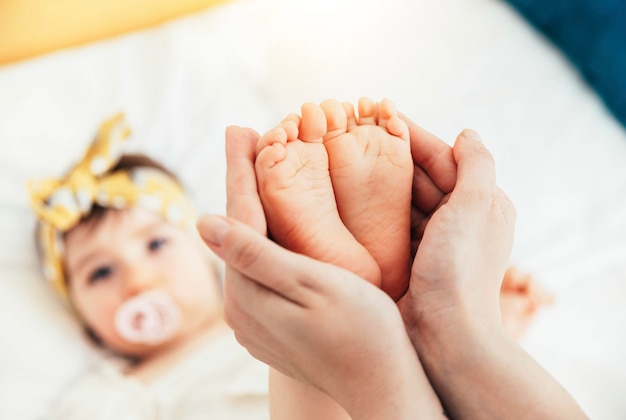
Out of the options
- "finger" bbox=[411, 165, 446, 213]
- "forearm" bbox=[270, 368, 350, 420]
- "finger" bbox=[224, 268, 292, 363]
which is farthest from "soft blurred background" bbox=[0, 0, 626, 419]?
"finger" bbox=[224, 268, 292, 363]

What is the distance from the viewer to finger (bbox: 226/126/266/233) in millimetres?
592

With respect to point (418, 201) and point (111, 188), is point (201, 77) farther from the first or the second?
point (418, 201)

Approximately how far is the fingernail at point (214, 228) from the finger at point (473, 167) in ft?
0.94

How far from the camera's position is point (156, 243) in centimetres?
115

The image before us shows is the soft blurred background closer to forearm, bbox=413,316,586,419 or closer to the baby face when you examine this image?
the baby face

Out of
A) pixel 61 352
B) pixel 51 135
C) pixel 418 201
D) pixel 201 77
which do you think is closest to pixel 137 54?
pixel 201 77

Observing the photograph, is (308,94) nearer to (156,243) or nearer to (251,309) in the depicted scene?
(156,243)

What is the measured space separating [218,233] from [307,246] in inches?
4.8

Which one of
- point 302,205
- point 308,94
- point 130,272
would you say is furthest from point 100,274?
point 302,205

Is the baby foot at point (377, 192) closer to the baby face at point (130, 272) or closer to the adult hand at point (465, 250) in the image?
the adult hand at point (465, 250)

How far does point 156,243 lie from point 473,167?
0.66 m

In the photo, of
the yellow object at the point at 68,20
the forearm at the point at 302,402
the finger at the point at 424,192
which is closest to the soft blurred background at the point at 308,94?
the yellow object at the point at 68,20

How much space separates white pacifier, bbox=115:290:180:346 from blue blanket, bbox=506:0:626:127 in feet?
3.20

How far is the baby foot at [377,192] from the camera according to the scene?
26.7 inches
